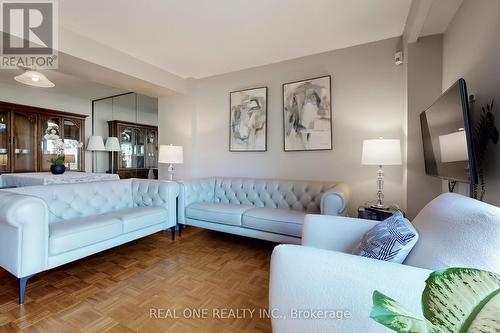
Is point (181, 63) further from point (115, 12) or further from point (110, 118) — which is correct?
point (110, 118)

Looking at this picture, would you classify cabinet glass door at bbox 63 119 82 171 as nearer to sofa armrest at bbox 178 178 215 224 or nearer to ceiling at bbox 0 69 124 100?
ceiling at bbox 0 69 124 100

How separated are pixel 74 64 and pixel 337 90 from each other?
3.21m

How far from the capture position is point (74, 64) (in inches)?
111

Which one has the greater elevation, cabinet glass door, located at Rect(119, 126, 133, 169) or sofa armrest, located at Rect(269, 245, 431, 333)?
cabinet glass door, located at Rect(119, 126, 133, 169)

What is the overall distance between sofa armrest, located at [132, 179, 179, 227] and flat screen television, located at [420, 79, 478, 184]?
2632 mm

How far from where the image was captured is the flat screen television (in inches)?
48.2

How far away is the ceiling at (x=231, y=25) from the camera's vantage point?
2.15m

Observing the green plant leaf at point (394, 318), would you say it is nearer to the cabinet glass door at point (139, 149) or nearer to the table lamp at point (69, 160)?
the table lamp at point (69, 160)

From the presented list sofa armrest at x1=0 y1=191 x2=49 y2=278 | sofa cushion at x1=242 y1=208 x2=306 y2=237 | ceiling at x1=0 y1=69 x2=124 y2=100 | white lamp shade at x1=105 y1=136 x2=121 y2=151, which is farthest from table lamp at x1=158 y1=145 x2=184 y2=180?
white lamp shade at x1=105 y1=136 x2=121 y2=151

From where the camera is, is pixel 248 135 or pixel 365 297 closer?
pixel 365 297

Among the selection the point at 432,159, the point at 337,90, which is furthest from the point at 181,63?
the point at 432,159

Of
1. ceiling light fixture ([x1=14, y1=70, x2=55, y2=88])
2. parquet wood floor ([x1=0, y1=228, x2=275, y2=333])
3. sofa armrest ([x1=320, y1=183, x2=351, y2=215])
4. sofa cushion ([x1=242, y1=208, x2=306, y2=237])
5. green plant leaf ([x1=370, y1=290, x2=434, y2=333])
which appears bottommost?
parquet wood floor ([x1=0, y1=228, x2=275, y2=333])

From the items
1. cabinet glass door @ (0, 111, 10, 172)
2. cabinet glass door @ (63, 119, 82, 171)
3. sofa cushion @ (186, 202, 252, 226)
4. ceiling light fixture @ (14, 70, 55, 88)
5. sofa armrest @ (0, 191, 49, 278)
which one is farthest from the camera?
cabinet glass door @ (63, 119, 82, 171)

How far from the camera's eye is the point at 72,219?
2307 millimetres
